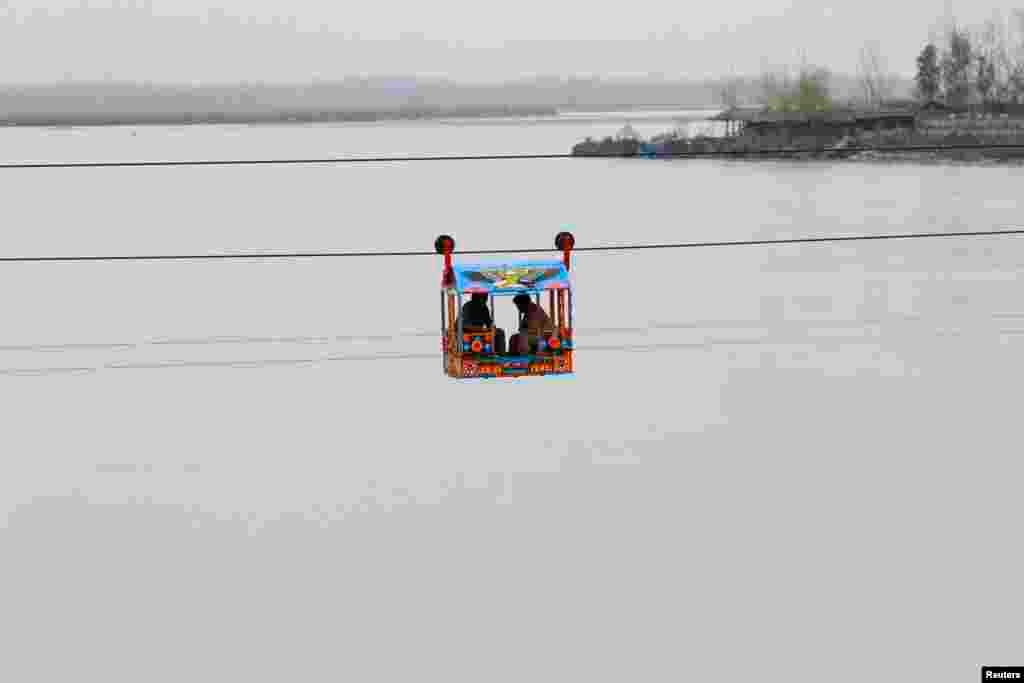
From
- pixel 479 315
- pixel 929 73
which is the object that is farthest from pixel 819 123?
pixel 479 315

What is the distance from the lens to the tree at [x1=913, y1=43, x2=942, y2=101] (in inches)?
5221

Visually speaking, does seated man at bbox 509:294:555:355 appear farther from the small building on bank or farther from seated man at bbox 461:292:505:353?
the small building on bank

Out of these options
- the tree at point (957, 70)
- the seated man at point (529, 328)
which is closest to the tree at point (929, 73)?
the tree at point (957, 70)

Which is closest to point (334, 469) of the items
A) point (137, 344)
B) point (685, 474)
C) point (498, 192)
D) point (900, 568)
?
point (685, 474)

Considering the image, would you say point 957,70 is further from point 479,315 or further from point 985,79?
point 479,315

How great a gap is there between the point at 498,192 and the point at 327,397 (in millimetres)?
50125

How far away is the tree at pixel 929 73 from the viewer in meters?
133

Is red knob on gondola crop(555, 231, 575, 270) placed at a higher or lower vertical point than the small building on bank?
lower

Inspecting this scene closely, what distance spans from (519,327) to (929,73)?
128143mm

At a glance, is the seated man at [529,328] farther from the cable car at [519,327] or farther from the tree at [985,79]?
the tree at [985,79]

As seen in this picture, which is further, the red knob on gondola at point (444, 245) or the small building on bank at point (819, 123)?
the small building on bank at point (819, 123)

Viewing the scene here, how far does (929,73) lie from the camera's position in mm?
133625

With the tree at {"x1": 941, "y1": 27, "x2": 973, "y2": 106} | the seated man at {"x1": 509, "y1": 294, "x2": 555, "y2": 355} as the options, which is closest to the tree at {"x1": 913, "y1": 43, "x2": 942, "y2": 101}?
the tree at {"x1": 941, "y1": 27, "x2": 973, "y2": 106}

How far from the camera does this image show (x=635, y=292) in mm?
44656
